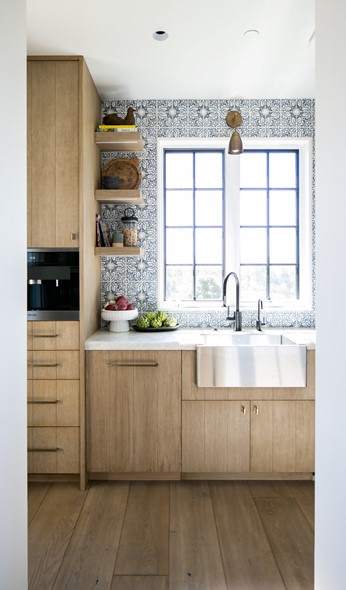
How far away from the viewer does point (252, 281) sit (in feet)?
11.8

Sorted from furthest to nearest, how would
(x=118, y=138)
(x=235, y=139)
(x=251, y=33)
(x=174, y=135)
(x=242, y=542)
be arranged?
(x=174, y=135) < (x=118, y=138) < (x=235, y=139) < (x=251, y=33) < (x=242, y=542)

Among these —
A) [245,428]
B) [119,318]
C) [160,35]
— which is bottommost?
[245,428]

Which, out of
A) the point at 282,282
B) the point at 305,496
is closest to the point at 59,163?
the point at 282,282

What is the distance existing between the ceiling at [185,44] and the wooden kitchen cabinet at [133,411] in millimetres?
1828

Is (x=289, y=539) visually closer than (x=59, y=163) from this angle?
Yes

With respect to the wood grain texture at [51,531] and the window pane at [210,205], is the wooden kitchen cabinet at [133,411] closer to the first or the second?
the wood grain texture at [51,531]

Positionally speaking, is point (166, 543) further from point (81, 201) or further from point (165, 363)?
point (81, 201)

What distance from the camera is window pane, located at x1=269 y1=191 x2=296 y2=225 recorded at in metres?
3.57

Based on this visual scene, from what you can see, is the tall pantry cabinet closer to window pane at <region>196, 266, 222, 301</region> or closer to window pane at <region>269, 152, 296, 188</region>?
window pane at <region>196, 266, 222, 301</region>

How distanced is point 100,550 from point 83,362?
3.49 ft

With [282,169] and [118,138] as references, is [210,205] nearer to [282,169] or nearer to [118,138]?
[282,169]

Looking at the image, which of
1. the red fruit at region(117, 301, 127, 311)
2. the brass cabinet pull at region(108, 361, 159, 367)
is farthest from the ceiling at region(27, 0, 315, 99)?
the brass cabinet pull at region(108, 361, 159, 367)

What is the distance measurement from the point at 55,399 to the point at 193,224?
168 centimetres
